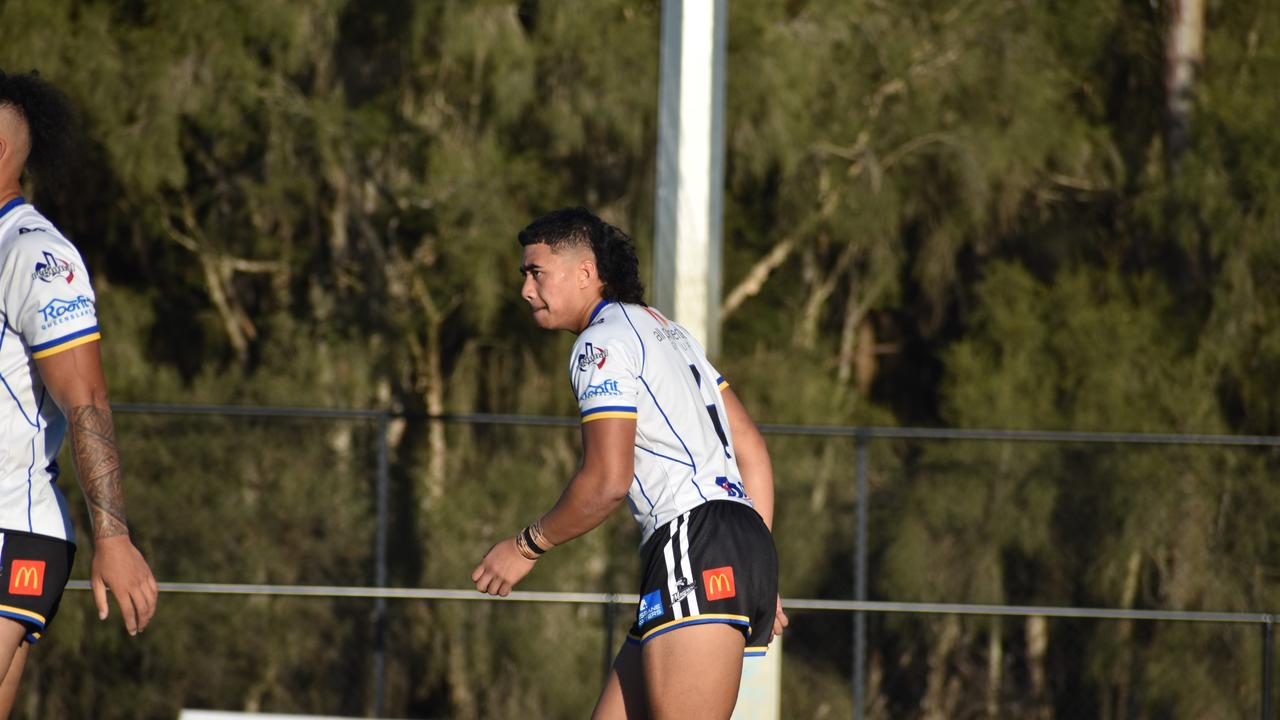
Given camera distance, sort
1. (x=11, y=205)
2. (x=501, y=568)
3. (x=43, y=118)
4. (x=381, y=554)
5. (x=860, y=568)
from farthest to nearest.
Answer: (x=381, y=554), (x=860, y=568), (x=501, y=568), (x=43, y=118), (x=11, y=205)

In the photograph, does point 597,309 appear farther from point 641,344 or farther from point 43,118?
point 43,118

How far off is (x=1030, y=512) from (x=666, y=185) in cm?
622

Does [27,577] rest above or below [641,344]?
below

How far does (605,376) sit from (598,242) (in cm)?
42

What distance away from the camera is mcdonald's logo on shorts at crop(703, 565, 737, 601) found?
3.29 metres

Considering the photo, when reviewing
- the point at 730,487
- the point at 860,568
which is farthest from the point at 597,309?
the point at 860,568

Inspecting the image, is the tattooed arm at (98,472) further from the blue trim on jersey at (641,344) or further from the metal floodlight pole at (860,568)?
the metal floodlight pole at (860,568)

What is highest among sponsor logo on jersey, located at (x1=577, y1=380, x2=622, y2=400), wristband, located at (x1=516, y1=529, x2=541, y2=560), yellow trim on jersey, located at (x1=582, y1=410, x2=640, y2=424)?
sponsor logo on jersey, located at (x1=577, y1=380, x2=622, y2=400)

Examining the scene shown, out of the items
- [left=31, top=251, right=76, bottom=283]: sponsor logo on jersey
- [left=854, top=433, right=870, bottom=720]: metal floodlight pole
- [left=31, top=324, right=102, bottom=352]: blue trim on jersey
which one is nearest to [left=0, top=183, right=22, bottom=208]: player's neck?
[left=31, top=251, right=76, bottom=283]: sponsor logo on jersey

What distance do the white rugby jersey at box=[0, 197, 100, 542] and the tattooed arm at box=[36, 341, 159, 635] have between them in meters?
0.05

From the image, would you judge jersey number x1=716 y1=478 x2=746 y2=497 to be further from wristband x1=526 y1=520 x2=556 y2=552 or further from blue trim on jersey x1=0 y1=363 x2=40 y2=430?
blue trim on jersey x1=0 y1=363 x2=40 y2=430

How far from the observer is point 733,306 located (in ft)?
50.6

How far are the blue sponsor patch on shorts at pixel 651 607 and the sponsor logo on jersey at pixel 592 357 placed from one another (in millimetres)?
519

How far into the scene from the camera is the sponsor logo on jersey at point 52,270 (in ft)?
9.39
